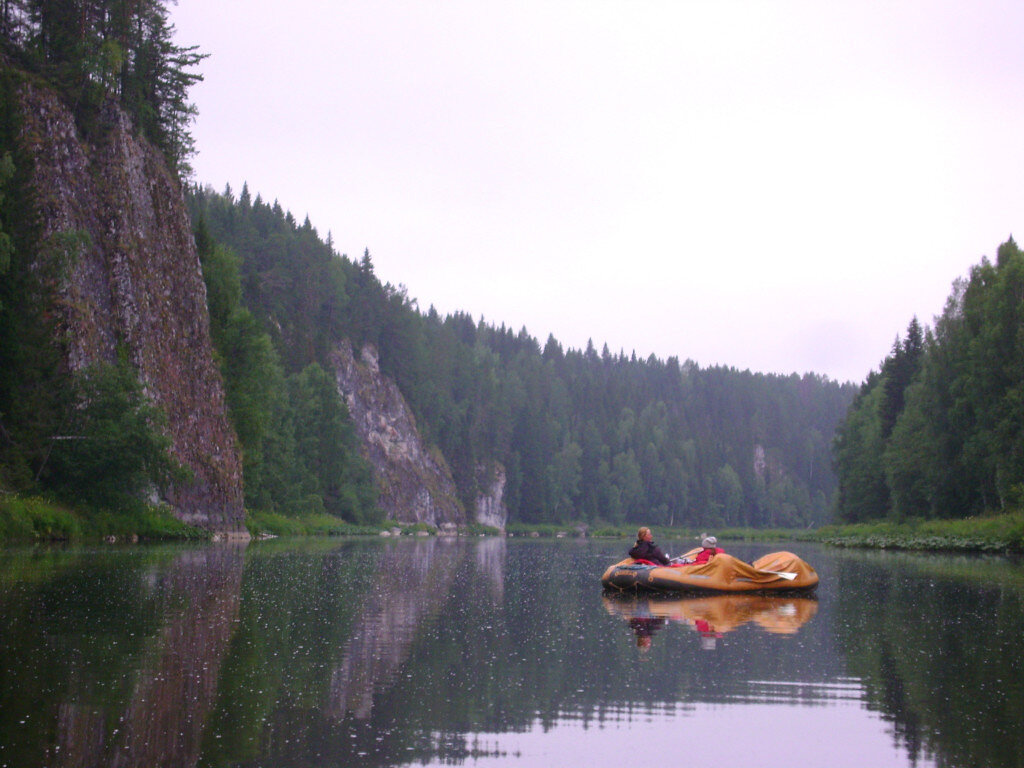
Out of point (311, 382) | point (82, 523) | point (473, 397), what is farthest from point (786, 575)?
point (473, 397)

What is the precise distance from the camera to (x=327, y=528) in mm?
76062

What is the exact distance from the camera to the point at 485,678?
11844 mm

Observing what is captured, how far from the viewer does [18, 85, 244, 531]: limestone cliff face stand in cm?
4275

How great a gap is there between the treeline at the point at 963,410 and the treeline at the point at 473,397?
4105 cm

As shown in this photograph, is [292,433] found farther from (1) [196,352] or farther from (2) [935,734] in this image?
(2) [935,734]

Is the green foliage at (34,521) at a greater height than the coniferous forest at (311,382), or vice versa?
Answer: the coniferous forest at (311,382)

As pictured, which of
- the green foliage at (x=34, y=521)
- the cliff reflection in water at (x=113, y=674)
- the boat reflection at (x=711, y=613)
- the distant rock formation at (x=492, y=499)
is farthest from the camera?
the distant rock formation at (x=492, y=499)

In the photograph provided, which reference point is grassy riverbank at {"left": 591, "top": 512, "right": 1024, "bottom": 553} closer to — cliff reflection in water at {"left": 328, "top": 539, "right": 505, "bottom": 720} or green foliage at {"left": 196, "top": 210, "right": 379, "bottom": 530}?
cliff reflection in water at {"left": 328, "top": 539, "right": 505, "bottom": 720}

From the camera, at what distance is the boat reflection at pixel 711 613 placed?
56.5 ft

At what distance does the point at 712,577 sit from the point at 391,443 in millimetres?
88855

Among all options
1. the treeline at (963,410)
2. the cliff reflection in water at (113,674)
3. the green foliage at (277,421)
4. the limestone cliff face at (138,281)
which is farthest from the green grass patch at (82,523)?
the treeline at (963,410)

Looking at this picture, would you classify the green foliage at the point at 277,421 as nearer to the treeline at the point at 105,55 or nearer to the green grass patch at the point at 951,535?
the treeline at the point at 105,55

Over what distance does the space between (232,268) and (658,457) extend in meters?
127

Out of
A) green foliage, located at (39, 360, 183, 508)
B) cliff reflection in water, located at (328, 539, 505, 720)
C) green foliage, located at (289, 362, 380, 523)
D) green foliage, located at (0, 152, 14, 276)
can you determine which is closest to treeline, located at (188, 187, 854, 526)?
green foliage, located at (289, 362, 380, 523)
